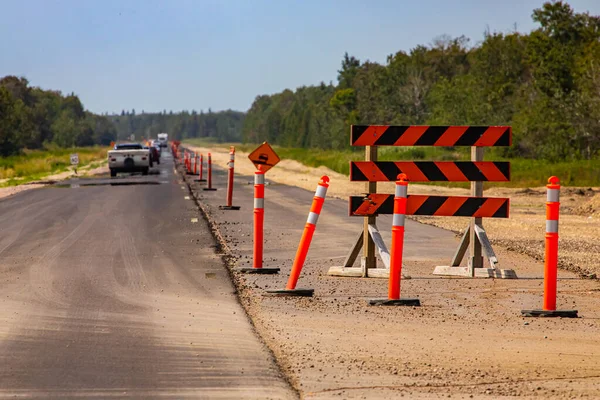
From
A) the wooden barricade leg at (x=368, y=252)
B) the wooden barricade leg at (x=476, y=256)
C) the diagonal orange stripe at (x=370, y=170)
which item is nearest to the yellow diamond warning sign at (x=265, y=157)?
the wooden barricade leg at (x=368, y=252)

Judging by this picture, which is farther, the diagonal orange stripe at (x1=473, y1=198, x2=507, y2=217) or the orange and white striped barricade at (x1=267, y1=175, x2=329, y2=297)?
the diagonal orange stripe at (x1=473, y1=198, x2=507, y2=217)

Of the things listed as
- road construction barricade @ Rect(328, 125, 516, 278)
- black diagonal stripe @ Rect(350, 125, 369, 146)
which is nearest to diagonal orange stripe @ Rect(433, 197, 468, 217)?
road construction barricade @ Rect(328, 125, 516, 278)

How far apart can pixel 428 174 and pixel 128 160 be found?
3848 centimetres

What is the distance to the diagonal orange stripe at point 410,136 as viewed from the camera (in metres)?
12.2

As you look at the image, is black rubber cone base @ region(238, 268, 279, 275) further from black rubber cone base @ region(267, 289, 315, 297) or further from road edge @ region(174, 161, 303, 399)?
black rubber cone base @ region(267, 289, 315, 297)

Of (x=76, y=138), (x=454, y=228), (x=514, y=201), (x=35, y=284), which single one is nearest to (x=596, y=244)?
(x=454, y=228)

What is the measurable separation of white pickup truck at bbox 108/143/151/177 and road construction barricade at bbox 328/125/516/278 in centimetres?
3795

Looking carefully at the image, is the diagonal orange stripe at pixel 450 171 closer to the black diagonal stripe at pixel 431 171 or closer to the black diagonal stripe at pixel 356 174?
the black diagonal stripe at pixel 431 171

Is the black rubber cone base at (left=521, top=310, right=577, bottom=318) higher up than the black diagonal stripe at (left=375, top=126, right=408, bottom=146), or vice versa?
the black diagonal stripe at (left=375, top=126, right=408, bottom=146)

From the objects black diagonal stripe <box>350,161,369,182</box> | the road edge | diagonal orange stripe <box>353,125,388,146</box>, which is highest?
diagonal orange stripe <box>353,125,388,146</box>

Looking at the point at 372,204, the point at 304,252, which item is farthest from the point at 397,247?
the point at 372,204

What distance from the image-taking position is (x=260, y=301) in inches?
409

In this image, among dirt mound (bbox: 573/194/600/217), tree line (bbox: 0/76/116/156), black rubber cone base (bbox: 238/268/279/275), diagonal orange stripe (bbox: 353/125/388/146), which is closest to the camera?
diagonal orange stripe (bbox: 353/125/388/146)

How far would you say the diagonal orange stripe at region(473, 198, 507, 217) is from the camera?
1224cm
